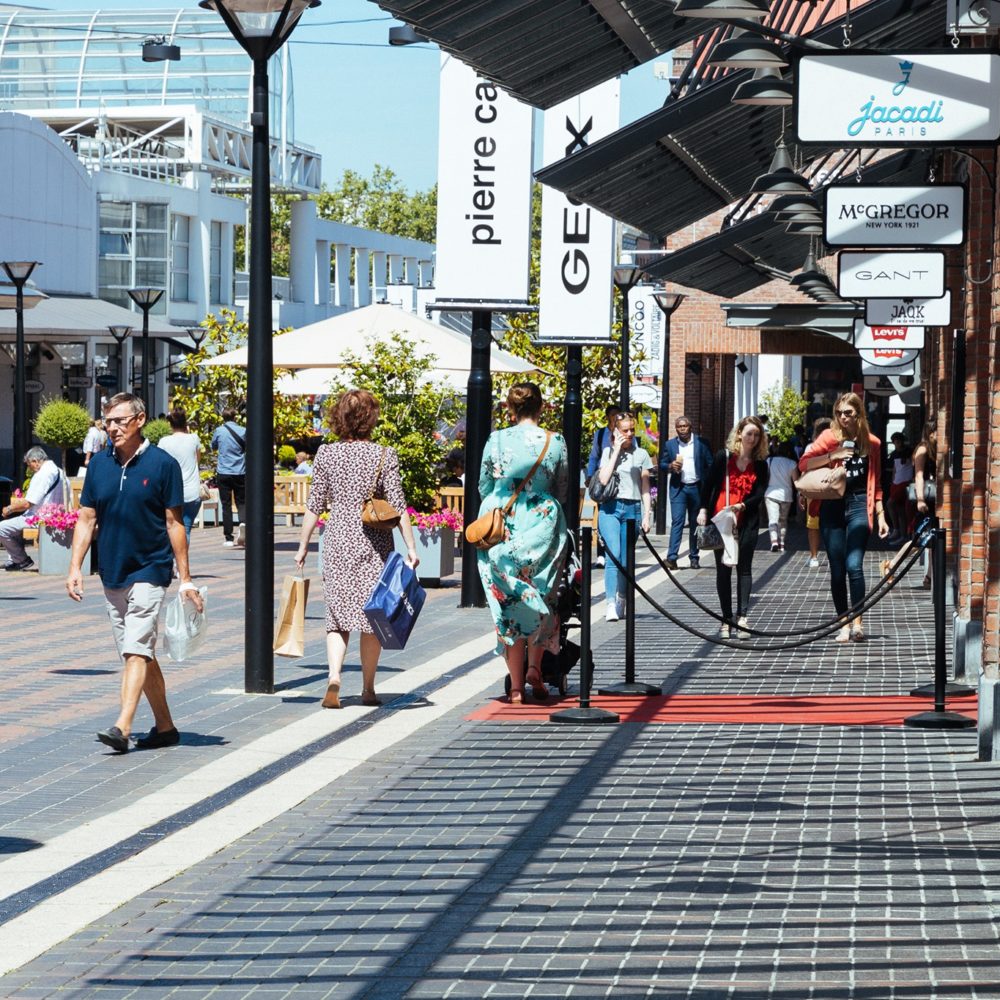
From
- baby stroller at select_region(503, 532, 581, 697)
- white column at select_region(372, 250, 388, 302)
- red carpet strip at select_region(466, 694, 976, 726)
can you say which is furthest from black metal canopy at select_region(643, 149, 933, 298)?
white column at select_region(372, 250, 388, 302)

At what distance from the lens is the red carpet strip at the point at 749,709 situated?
404 inches

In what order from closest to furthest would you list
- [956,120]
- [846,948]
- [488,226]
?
[846,948] → [956,120] → [488,226]

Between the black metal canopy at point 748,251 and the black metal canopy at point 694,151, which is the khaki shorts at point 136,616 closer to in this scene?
the black metal canopy at point 694,151

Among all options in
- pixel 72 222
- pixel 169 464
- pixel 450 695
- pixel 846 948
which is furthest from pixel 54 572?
pixel 72 222

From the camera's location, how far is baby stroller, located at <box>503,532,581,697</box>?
35.7 feet

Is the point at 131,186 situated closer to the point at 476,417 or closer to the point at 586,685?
the point at 476,417

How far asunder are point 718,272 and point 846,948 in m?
16.1

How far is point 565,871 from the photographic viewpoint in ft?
21.6

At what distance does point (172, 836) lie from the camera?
7203 millimetres

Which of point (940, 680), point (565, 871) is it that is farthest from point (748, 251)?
point (565, 871)

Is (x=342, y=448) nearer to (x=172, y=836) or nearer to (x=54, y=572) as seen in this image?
(x=172, y=836)

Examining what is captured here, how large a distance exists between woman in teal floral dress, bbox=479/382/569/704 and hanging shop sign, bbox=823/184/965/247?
1.96 metres

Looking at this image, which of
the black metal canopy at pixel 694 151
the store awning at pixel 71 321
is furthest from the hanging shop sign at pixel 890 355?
the store awning at pixel 71 321

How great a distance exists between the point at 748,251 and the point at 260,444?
411 inches
